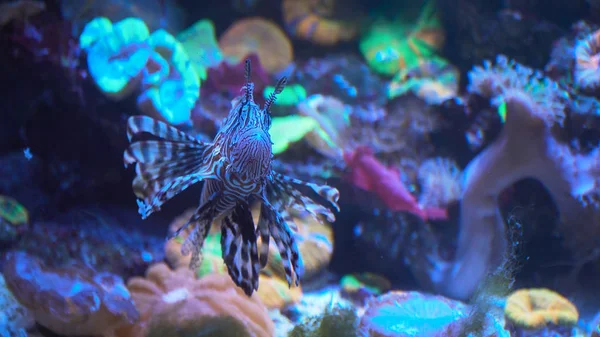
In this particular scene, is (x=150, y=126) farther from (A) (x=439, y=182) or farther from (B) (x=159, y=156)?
(A) (x=439, y=182)

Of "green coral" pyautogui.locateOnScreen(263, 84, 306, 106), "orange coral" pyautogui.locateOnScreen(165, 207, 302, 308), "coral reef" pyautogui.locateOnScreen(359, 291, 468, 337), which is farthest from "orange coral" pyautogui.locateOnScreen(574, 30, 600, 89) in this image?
"orange coral" pyautogui.locateOnScreen(165, 207, 302, 308)

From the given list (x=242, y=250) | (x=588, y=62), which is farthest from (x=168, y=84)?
(x=588, y=62)

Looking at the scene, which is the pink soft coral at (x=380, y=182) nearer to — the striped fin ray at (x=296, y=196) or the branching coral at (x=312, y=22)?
the striped fin ray at (x=296, y=196)

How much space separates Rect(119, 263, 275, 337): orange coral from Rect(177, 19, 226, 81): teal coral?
8.71 ft

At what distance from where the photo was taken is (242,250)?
2232 mm

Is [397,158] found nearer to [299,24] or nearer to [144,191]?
[299,24]

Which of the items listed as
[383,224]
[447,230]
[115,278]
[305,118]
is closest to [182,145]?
[115,278]

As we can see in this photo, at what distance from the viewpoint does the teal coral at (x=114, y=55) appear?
3969 mm

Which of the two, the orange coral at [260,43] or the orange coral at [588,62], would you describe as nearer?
the orange coral at [588,62]

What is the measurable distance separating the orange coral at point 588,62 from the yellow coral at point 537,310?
7.72 feet

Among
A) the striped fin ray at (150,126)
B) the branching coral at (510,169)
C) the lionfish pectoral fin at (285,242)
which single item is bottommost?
the lionfish pectoral fin at (285,242)

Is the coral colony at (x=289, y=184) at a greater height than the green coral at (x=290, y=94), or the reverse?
the green coral at (x=290, y=94)

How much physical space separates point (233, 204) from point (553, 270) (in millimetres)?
3834

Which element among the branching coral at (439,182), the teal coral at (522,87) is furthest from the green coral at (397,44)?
the branching coral at (439,182)
